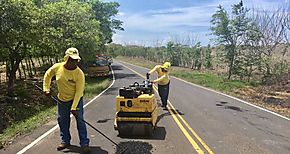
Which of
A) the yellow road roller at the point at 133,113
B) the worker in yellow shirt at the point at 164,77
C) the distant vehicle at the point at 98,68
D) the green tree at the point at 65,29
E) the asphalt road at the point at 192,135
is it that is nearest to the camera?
the asphalt road at the point at 192,135

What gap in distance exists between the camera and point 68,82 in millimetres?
6641

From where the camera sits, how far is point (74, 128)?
29.8 feet

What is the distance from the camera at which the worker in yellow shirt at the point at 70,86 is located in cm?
654

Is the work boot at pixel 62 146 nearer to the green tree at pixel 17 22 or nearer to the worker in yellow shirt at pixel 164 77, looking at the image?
Result: the worker in yellow shirt at pixel 164 77

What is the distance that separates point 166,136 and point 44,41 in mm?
10018

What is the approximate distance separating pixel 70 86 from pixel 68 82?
0.35ft

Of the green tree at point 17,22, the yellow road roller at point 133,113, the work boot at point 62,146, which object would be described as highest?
the green tree at point 17,22

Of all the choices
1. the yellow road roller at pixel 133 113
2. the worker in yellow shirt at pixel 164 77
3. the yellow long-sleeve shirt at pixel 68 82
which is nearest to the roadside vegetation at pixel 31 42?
the yellow long-sleeve shirt at pixel 68 82

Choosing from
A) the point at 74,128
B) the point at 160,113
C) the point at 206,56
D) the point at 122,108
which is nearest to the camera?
the point at 122,108

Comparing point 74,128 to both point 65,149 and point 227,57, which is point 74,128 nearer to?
point 65,149

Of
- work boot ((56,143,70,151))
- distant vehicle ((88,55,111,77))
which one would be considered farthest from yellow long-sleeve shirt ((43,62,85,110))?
distant vehicle ((88,55,111,77))

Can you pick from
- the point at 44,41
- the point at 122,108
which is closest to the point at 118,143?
the point at 122,108

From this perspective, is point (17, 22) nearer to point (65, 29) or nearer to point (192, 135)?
point (65, 29)

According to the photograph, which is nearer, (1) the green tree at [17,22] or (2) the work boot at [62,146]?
(2) the work boot at [62,146]
